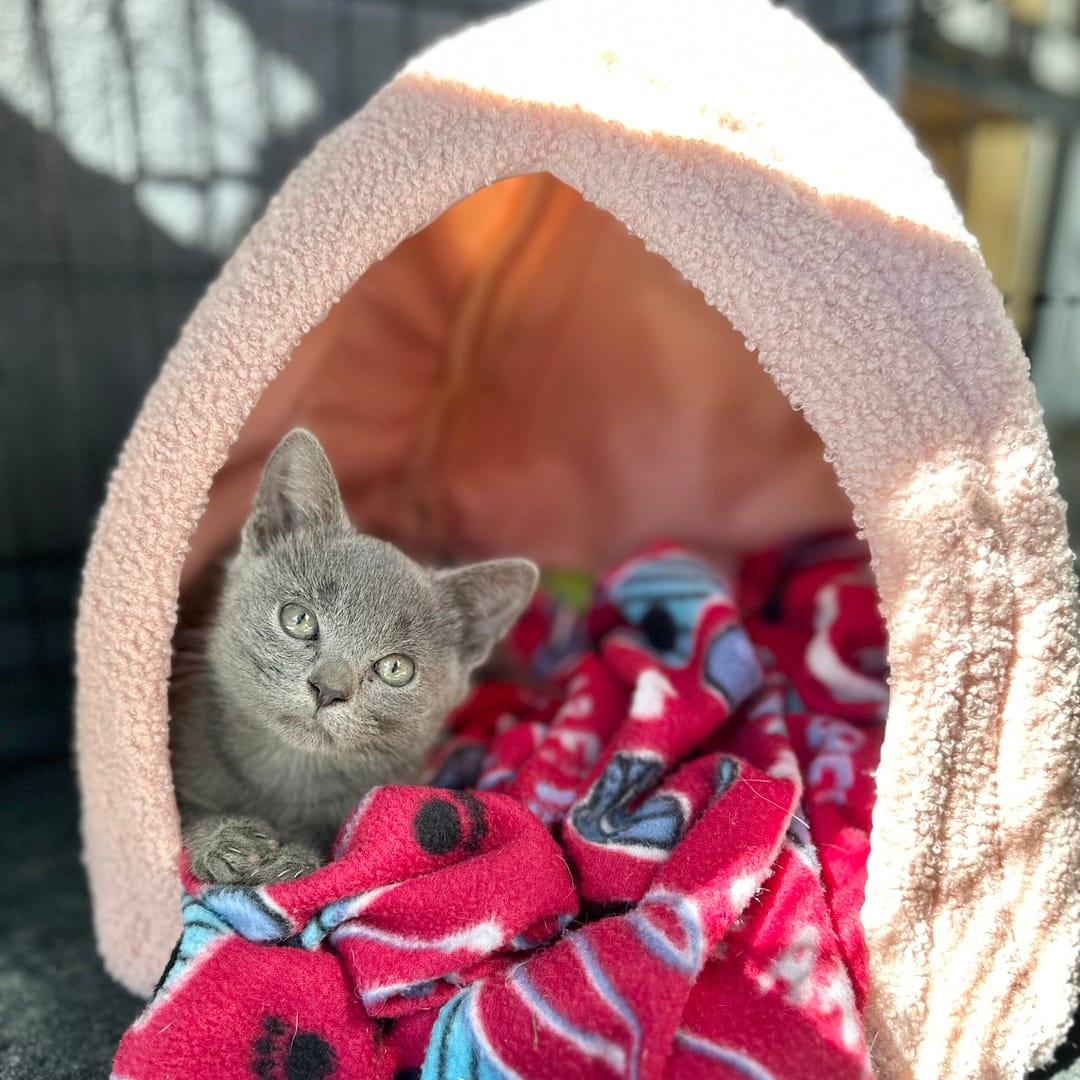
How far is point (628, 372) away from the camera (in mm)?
1852

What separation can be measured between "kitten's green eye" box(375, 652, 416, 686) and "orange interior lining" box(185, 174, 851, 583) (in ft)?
1.90

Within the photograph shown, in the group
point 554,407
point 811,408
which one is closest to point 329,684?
point 811,408

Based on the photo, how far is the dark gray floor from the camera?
1044 mm

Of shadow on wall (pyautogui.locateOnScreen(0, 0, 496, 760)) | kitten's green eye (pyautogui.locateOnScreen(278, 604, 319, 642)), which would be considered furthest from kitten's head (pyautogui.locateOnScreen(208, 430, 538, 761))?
shadow on wall (pyautogui.locateOnScreen(0, 0, 496, 760))

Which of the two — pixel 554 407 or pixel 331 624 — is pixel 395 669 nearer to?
pixel 331 624

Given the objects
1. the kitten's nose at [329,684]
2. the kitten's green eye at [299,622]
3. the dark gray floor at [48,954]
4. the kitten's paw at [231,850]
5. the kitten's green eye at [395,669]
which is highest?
the kitten's green eye at [299,622]

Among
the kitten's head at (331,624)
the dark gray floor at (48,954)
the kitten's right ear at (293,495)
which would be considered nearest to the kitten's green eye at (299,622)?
the kitten's head at (331,624)

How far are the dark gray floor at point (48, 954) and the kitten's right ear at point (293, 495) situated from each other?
57cm

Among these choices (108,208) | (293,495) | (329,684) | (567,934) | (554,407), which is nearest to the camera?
(567,934)

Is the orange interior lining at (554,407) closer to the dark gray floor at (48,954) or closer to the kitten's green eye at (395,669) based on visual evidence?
the kitten's green eye at (395,669)

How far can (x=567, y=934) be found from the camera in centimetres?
90

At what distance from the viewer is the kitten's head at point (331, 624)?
1.04 metres

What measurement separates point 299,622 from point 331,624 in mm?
40

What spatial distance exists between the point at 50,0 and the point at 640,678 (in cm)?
133
